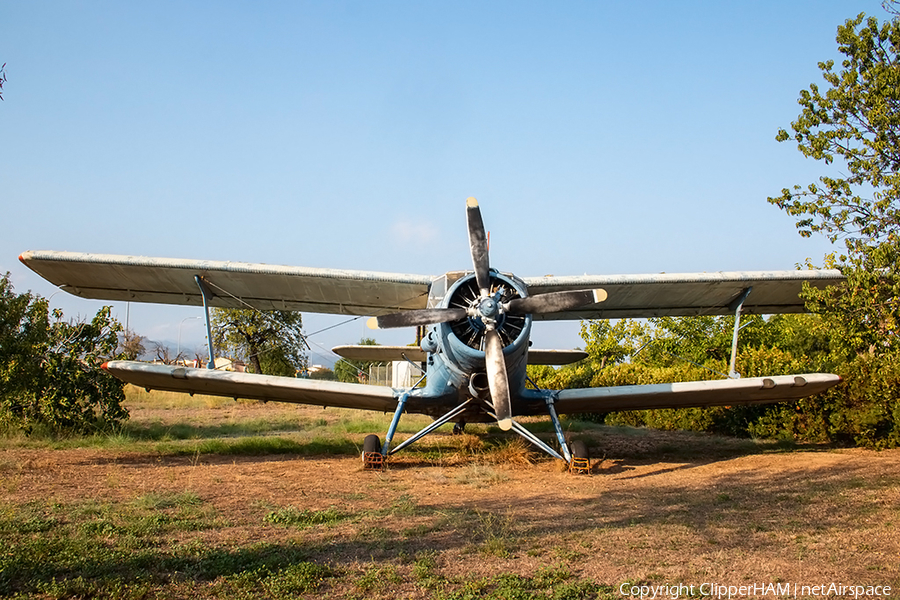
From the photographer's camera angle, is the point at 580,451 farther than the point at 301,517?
Yes

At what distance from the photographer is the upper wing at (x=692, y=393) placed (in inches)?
386

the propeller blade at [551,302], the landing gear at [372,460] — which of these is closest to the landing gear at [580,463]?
the propeller blade at [551,302]

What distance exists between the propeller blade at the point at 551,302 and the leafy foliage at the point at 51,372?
9.34 m

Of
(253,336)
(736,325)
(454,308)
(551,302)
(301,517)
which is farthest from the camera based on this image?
(253,336)

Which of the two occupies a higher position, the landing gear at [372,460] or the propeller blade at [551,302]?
the propeller blade at [551,302]

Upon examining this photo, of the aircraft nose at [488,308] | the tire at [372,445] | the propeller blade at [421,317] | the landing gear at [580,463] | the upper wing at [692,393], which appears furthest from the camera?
the upper wing at [692,393]

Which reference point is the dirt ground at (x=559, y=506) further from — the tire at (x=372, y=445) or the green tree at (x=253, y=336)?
the green tree at (x=253, y=336)

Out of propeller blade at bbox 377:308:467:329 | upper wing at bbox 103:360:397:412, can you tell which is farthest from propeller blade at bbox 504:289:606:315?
upper wing at bbox 103:360:397:412

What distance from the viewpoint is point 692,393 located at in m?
9.91

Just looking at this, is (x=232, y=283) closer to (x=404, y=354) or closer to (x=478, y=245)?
(x=404, y=354)

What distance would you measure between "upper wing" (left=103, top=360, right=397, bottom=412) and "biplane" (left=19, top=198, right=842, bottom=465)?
0.8 inches

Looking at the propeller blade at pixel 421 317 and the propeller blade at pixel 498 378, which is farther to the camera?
the propeller blade at pixel 421 317

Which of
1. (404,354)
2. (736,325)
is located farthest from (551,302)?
(404,354)

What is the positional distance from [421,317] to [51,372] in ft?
27.9
